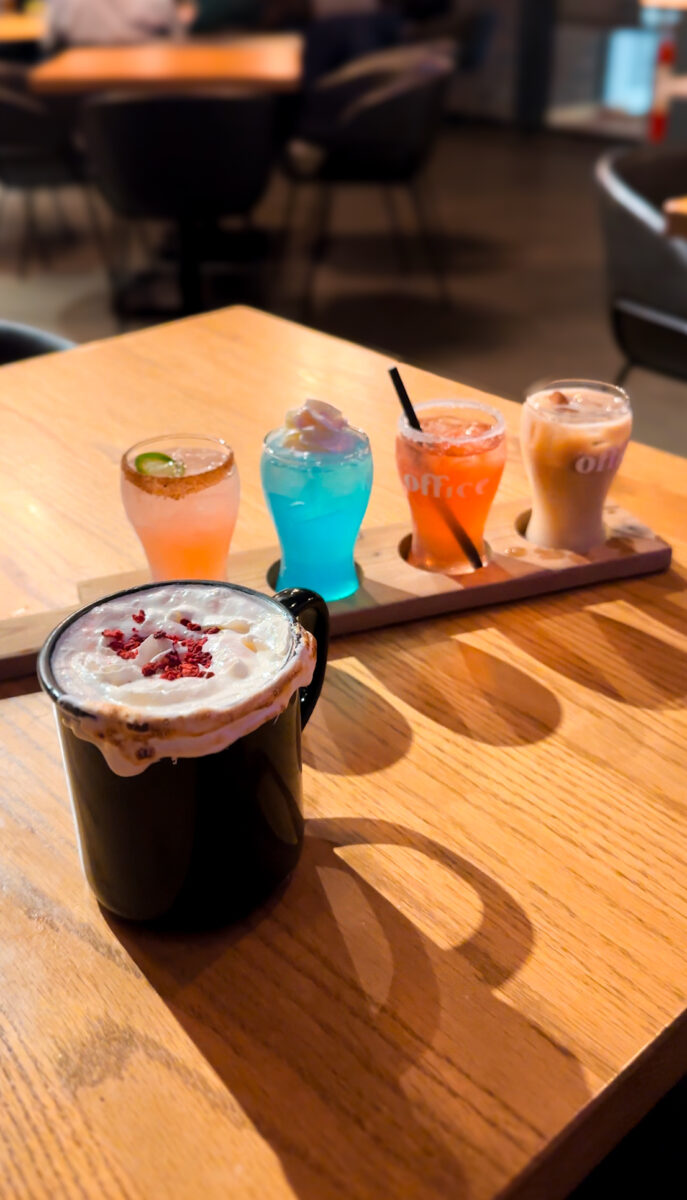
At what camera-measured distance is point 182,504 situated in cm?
84

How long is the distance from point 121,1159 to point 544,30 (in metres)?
7.85

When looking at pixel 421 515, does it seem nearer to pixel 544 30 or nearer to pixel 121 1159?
pixel 121 1159

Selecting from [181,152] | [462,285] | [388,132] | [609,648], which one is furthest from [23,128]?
[609,648]

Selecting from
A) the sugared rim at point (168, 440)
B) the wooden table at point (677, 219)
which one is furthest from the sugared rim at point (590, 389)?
the wooden table at point (677, 219)

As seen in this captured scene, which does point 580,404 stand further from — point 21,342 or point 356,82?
point 356,82

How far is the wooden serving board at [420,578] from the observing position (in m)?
0.87

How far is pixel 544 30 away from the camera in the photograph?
7145mm

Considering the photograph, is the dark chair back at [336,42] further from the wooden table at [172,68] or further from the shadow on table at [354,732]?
the shadow on table at [354,732]

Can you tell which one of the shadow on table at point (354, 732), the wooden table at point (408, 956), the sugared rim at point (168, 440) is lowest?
the shadow on table at point (354, 732)

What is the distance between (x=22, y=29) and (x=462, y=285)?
2.34 metres

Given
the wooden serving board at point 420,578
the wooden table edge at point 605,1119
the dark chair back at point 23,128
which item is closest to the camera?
the wooden table edge at point 605,1119

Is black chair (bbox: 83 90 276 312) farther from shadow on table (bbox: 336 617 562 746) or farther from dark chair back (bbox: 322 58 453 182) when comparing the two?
shadow on table (bbox: 336 617 562 746)

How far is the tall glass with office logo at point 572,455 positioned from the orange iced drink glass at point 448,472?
43 millimetres

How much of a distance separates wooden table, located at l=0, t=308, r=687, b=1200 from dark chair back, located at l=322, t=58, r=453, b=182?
349cm
